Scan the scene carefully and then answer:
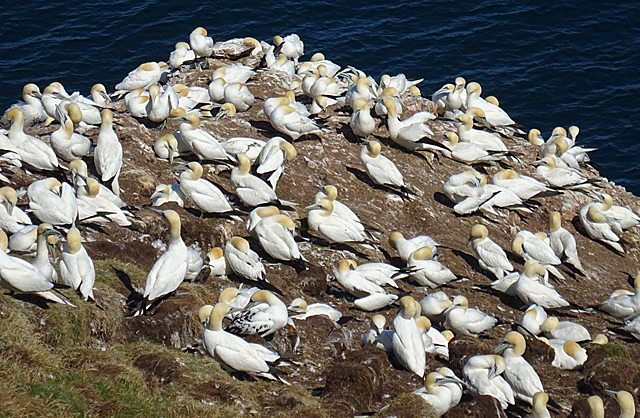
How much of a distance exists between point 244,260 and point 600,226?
311 inches

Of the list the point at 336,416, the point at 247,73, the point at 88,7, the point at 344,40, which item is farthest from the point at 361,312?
the point at 88,7

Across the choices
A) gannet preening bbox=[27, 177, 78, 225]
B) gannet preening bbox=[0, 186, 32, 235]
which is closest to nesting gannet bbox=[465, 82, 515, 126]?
gannet preening bbox=[27, 177, 78, 225]

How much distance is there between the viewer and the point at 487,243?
13.7 metres

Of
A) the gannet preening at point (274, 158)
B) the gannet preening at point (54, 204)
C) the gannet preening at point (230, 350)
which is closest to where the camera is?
the gannet preening at point (230, 350)

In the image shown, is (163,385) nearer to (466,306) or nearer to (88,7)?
(466,306)

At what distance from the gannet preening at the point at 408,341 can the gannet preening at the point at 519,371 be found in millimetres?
1260

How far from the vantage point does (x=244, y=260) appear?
1144 cm

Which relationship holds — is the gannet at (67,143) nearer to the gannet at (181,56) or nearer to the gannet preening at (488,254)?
the gannet at (181,56)

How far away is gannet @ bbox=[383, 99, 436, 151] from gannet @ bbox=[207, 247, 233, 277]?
5.78 metres

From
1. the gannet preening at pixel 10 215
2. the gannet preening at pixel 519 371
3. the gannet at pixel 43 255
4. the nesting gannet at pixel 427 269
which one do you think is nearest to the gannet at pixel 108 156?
the gannet preening at pixel 10 215

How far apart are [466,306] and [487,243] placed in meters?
2.12

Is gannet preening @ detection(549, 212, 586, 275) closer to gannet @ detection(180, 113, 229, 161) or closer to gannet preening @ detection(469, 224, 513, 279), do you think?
gannet preening @ detection(469, 224, 513, 279)

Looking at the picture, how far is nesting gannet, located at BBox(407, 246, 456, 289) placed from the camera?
12648 mm

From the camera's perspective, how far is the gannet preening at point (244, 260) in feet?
37.4
